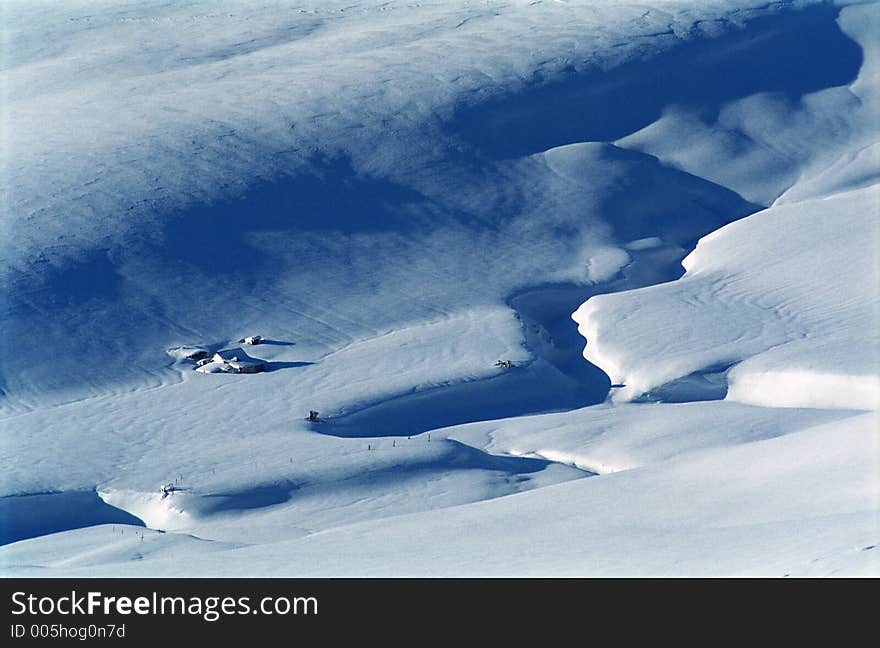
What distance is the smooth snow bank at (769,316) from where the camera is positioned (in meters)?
20.8

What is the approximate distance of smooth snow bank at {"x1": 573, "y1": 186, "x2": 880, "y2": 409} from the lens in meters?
20.8

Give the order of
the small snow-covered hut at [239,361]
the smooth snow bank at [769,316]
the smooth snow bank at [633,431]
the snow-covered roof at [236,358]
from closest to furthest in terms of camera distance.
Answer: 1. the smooth snow bank at [633,431]
2. the smooth snow bank at [769,316]
3. the small snow-covered hut at [239,361]
4. the snow-covered roof at [236,358]

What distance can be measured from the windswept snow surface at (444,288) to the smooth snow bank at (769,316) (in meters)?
0.08

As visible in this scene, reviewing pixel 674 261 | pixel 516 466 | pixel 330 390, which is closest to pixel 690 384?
pixel 516 466

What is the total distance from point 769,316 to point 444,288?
21.0ft

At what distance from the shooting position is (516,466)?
62.8 feet

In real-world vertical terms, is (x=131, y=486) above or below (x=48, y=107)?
below

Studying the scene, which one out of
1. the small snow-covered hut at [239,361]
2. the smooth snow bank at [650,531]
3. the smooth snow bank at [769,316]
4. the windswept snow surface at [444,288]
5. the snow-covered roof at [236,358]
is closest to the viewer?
the smooth snow bank at [650,531]

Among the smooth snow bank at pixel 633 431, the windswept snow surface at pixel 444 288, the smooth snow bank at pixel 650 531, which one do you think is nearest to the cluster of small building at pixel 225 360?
the windswept snow surface at pixel 444 288

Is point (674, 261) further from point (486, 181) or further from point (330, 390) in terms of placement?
point (330, 390)

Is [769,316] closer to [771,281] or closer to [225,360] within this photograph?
[771,281]

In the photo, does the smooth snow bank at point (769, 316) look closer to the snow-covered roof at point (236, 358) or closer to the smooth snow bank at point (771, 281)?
the smooth snow bank at point (771, 281)

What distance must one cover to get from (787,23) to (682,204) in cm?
1135

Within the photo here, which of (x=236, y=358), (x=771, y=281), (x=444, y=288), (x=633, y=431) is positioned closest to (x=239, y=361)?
(x=236, y=358)
